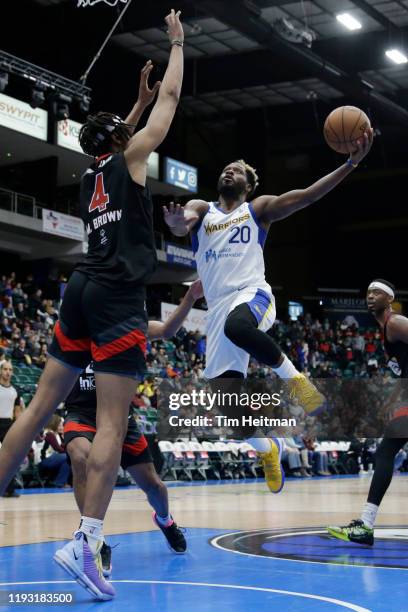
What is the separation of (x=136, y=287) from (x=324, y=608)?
5.57 ft

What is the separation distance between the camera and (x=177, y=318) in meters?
5.43

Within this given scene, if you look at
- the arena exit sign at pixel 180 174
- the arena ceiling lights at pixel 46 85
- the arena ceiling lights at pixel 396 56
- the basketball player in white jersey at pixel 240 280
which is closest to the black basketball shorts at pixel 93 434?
the basketball player in white jersey at pixel 240 280

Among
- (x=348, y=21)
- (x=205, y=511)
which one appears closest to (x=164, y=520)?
(x=205, y=511)

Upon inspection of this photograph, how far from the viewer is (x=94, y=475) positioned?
3768mm

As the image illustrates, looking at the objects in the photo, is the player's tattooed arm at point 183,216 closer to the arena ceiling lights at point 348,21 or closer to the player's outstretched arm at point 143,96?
the player's outstretched arm at point 143,96

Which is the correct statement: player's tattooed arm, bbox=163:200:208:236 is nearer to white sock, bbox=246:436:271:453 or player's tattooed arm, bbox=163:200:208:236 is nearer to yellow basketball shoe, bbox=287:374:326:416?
yellow basketball shoe, bbox=287:374:326:416

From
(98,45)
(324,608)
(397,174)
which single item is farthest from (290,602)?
(397,174)

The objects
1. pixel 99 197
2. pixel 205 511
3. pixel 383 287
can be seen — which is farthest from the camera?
pixel 205 511

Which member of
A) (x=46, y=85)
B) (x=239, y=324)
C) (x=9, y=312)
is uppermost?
(x=46, y=85)

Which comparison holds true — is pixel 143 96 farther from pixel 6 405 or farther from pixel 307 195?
pixel 6 405

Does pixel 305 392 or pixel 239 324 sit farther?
pixel 305 392

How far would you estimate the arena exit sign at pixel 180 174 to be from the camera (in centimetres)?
3058

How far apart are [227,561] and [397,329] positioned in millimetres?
2109

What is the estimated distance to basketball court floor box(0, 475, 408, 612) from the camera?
395 cm
